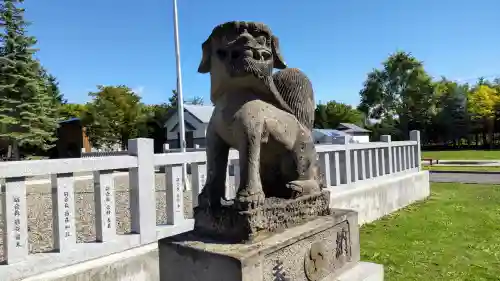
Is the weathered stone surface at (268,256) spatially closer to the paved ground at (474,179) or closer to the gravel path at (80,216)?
the gravel path at (80,216)

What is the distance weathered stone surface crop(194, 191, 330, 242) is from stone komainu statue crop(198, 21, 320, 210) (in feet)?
0.20

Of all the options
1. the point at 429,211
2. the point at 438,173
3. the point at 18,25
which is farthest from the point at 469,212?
the point at 18,25

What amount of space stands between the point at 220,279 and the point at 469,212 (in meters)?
6.56

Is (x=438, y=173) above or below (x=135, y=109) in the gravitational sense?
below

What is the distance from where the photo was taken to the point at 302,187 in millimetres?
2510

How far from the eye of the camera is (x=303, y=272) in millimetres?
2357

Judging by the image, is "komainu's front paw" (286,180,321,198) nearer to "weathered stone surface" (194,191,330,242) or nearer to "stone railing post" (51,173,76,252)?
"weathered stone surface" (194,191,330,242)

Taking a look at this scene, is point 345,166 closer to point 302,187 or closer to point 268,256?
point 302,187

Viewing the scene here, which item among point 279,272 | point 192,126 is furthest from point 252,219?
point 192,126

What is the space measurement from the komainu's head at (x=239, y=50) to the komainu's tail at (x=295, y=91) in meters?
0.35

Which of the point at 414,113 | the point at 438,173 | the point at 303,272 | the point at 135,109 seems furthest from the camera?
the point at 414,113

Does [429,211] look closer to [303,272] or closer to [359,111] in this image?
→ [303,272]

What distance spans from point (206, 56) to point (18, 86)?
65.4 ft

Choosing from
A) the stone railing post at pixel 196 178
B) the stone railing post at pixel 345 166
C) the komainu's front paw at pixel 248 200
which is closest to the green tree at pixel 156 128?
the stone railing post at pixel 345 166
